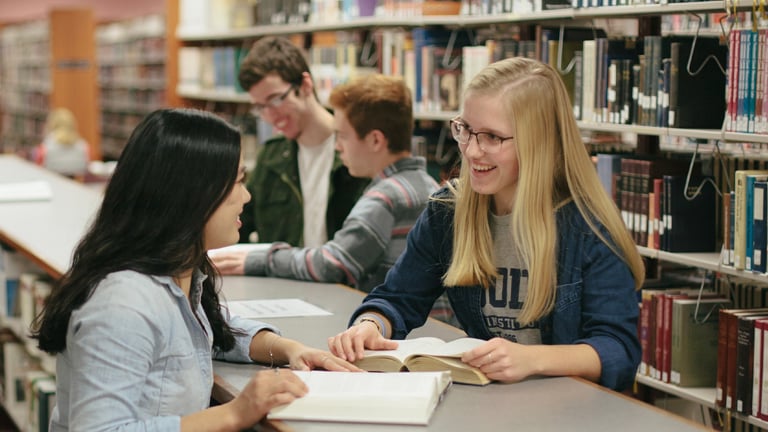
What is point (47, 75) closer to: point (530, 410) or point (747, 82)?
point (747, 82)

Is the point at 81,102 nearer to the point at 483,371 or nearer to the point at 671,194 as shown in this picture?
the point at 671,194

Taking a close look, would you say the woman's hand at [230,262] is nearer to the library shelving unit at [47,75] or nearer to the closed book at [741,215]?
the closed book at [741,215]

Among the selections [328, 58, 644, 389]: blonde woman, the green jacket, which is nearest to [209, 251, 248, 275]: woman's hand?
the green jacket

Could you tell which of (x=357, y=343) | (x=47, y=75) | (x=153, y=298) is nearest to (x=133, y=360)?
(x=153, y=298)

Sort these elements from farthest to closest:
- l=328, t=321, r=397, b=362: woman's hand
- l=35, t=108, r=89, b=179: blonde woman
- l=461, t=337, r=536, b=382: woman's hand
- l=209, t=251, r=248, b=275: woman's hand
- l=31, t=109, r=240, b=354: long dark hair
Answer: l=35, t=108, r=89, b=179: blonde woman, l=209, t=251, r=248, b=275: woman's hand, l=328, t=321, r=397, b=362: woman's hand, l=461, t=337, r=536, b=382: woman's hand, l=31, t=109, r=240, b=354: long dark hair

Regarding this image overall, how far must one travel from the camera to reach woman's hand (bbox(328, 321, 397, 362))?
79.2 inches

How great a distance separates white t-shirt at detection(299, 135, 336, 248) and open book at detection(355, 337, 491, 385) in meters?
1.61

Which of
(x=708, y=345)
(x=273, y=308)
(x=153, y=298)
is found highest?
(x=153, y=298)

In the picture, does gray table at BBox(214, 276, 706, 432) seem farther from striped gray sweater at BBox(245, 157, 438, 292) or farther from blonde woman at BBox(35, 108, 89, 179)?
blonde woman at BBox(35, 108, 89, 179)

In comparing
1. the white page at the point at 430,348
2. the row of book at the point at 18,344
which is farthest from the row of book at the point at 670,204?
the row of book at the point at 18,344

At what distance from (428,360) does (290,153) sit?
75.9 inches

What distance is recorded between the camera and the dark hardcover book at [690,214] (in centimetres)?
353

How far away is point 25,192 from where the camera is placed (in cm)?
489

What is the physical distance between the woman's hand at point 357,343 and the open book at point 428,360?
0.5 inches
